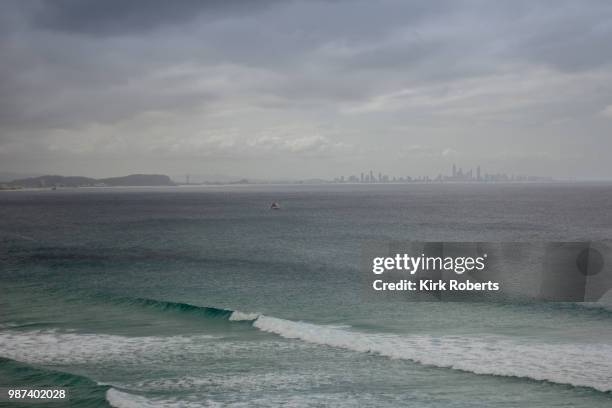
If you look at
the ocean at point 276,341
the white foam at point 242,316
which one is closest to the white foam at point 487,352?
the ocean at point 276,341

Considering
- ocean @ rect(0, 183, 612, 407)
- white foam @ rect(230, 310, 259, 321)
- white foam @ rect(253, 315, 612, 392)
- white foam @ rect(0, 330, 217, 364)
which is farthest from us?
white foam @ rect(230, 310, 259, 321)

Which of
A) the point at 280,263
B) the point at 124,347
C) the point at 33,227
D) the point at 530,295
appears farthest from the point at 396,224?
the point at 124,347

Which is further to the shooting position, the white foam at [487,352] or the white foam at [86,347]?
the white foam at [86,347]

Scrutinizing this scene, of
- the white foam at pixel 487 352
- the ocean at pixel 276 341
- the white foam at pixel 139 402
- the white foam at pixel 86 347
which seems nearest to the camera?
the white foam at pixel 139 402

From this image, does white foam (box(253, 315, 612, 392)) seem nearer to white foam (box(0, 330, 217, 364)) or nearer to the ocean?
the ocean

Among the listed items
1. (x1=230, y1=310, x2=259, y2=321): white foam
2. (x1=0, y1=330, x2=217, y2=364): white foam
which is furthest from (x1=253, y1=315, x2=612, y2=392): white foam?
(x1=0, y1=330, x2=217, y2=364): white foam

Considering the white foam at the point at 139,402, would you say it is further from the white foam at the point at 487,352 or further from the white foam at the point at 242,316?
the white foam at the point at 242,316

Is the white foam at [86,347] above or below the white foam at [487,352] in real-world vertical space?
below

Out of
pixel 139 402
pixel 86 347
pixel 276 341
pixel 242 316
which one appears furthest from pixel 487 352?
pixel 86 347

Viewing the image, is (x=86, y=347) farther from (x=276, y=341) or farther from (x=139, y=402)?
(x=276, y=341)
